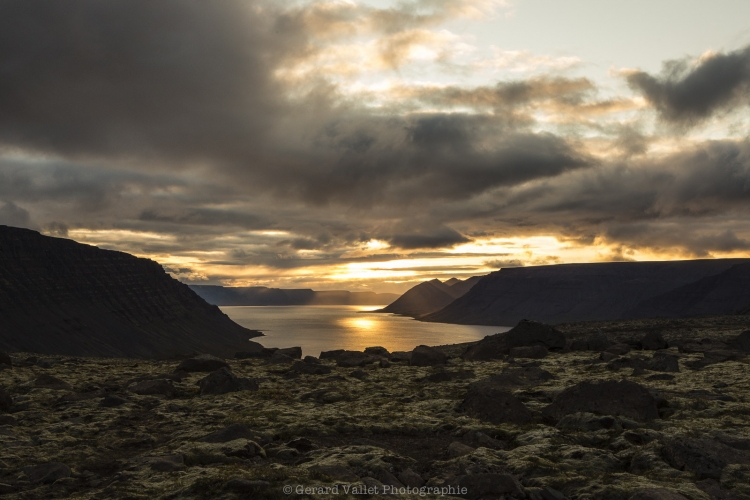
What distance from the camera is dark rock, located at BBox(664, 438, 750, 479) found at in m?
15.8

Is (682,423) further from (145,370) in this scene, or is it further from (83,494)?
(145,370)

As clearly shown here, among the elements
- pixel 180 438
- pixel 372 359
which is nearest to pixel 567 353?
pixel 372 359

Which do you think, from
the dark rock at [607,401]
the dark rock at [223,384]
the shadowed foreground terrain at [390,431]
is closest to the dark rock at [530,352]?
the shadowed foreground terrain at [390,431]

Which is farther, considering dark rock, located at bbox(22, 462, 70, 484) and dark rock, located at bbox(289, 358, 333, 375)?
dark rock, located at bbox(289, 358, 333, 375)

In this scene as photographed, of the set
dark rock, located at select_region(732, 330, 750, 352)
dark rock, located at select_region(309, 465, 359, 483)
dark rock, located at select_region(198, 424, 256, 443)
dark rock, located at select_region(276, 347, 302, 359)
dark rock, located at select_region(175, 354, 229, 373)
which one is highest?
dark rock, located at select_region(732, 330, 750, 352)

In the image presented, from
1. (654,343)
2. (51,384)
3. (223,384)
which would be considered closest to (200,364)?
(223,384)

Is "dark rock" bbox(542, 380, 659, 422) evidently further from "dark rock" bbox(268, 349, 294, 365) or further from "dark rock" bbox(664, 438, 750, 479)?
"dark rock" bbox(268, 349, 294, 365)

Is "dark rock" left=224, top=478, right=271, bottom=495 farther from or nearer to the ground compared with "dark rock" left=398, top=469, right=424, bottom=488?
farther from the ground

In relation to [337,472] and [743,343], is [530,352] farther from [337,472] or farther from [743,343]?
[337,472]

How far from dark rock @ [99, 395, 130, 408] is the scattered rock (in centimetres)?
1907

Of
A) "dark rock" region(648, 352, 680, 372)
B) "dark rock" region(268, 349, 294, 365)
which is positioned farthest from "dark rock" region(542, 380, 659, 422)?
"dark rock" region(268, 349, 294, 365)

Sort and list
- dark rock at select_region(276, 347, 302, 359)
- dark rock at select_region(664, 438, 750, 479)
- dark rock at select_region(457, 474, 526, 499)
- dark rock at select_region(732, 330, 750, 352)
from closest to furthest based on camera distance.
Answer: dark rock at select_region(457, 474, 526, 499), dark rock at select_region(664, 438, 750, 479), dark rock at select_region(732, 330, 750, 352), dark rock at select_region(276, 347, 302, 359)

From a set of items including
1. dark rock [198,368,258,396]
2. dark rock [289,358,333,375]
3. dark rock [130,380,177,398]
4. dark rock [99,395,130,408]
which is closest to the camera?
dark rock [99,395,130,408]

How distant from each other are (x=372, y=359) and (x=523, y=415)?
25.1 m
